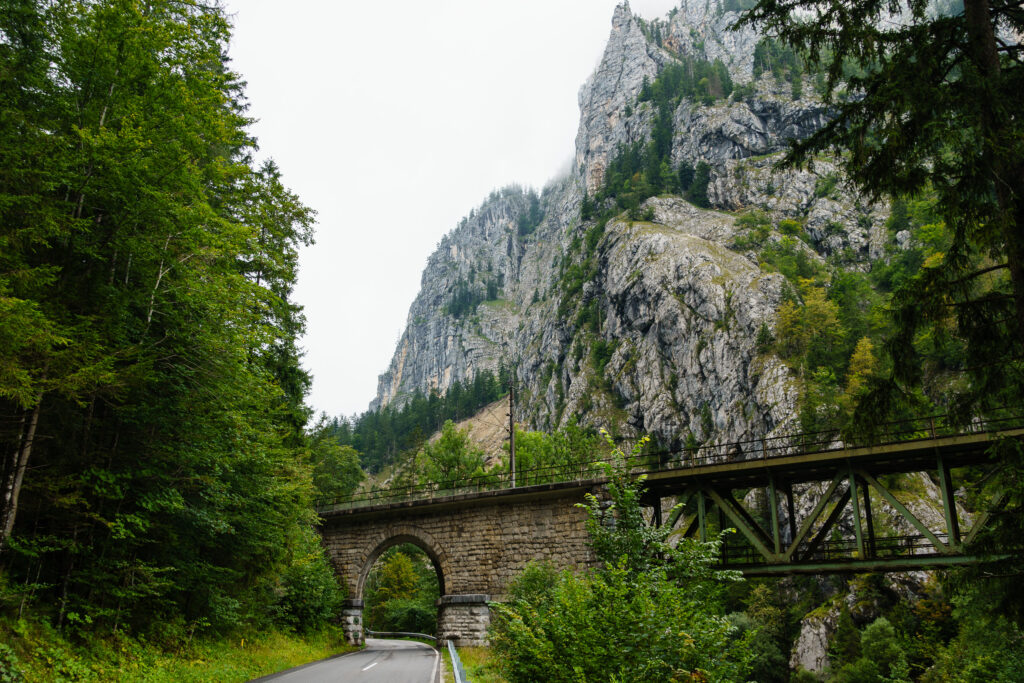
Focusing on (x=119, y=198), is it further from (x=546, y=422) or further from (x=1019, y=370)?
(x=546, y=422)

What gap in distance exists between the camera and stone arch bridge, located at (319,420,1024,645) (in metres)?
15.2

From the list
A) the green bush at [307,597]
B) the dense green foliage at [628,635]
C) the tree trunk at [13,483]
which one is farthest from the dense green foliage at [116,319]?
the green bush at [307,597]

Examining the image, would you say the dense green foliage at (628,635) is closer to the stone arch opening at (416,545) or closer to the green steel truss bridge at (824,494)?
the green steel truss bridge at (824,494)

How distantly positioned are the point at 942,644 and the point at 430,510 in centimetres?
2061

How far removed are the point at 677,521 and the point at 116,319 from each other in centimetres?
1673

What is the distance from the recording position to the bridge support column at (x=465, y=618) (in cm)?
2064

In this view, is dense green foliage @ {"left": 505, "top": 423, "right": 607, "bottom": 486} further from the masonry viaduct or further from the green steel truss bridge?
the green steel truss bridge

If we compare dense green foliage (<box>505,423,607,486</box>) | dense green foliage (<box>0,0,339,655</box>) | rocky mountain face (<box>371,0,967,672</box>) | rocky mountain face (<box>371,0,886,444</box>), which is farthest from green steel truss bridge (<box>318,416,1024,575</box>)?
rocky mountain face (<box>371,0,886,444</box>)

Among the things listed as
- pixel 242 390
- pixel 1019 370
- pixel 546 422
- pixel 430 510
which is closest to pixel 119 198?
pixel 242 390

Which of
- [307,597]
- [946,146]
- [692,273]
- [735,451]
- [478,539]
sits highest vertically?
[692,273]

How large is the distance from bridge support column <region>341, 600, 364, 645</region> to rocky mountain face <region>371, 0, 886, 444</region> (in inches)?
1596

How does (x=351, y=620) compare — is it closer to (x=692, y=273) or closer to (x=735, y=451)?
(x=735, y=451)

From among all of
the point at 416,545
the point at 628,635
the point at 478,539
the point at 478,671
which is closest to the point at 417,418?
the point at 416,545

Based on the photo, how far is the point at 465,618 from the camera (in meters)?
A: 20.9
